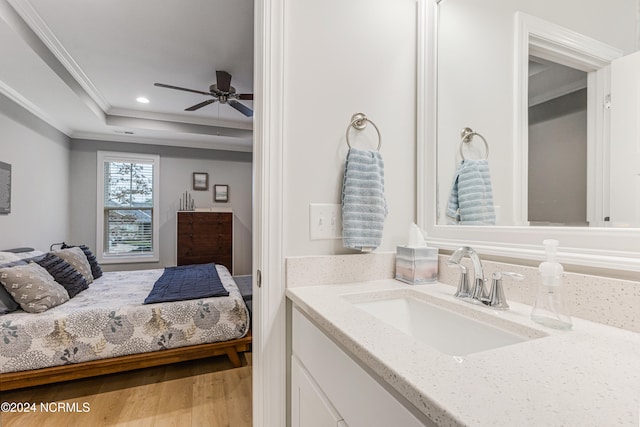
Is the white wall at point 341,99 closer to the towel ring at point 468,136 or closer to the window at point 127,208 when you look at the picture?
the towel ring at point 468,136

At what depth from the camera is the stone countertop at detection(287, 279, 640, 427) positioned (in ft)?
1.15

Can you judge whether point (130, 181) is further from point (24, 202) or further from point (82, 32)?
point (82, 32)

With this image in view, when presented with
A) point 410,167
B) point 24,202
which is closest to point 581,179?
point 410,167

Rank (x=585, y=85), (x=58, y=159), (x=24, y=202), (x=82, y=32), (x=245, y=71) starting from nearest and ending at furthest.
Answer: (x=585, y=85) → (x=82, y=32) → (x=245, y=71) → (x=24, y=202) → (x=58, y=159)

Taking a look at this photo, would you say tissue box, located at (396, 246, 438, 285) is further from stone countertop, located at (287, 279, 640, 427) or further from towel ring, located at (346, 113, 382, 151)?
towel ring, located at (346, 113, 382, 151)

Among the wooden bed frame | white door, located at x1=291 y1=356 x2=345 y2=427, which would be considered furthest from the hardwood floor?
white door, located at x1=291 y1=356 x2=345 y2=427

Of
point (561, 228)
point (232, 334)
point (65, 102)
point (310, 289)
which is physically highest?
point (65, 102)

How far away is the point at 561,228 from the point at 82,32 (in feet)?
10.9

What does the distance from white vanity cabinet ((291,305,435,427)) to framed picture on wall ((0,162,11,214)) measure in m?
3.58

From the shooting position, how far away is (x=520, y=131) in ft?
3.02

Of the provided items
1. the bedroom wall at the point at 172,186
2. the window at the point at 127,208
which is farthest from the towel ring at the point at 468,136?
the window at the point at 127,208

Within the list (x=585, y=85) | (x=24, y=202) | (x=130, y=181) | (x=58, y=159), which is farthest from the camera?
(x=130, y=181)

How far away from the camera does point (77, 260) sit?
2824mm

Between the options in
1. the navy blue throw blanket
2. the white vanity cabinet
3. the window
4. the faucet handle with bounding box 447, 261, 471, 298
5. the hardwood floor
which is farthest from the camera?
the window
